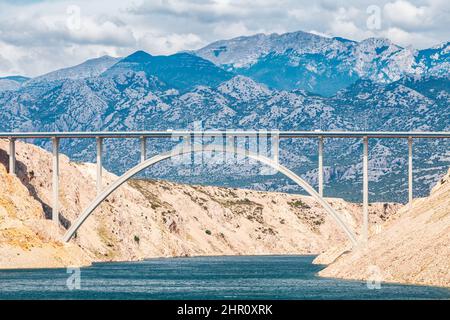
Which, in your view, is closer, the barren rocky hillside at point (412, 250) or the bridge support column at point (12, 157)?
the barren rocky hillside at point (412, 250)

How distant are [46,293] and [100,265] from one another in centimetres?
4417

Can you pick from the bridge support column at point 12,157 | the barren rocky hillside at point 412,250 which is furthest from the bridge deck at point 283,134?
the barren rocky hillside at point 412,250

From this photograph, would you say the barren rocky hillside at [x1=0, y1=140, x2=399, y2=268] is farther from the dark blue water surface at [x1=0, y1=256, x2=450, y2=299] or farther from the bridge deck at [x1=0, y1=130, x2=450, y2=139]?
the bridge deck at [x1=0, y1=130, x2=450, y2=139]

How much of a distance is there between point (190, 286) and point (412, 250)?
713 inches

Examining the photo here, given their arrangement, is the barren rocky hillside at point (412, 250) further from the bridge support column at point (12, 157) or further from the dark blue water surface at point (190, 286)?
the bridge support column at point (12, 157)

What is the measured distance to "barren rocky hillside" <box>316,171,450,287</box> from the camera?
88.3m

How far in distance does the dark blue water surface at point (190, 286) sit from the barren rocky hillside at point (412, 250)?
1942 mm

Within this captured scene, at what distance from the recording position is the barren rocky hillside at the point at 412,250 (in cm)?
8831

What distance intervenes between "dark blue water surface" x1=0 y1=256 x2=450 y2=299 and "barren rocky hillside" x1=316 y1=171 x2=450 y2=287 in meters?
1.94

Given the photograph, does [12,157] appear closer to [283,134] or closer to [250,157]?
[250,157]

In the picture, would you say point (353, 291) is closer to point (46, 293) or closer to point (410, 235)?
point (410, 235)

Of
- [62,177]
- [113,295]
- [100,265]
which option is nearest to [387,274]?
[113,295]

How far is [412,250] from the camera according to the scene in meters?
92.1
